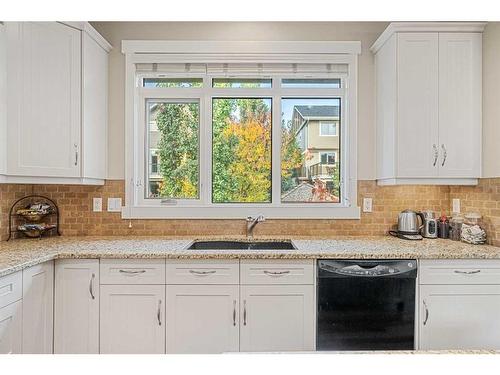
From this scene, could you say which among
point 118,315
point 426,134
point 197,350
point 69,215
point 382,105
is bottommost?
point 197,350

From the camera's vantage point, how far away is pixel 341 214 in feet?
9.09

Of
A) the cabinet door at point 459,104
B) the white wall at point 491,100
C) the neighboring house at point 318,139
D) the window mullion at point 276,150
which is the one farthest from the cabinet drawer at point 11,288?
the white wall at point 491,100

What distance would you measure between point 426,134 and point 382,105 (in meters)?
0.42

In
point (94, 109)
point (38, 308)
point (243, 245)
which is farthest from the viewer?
point (243, 245)

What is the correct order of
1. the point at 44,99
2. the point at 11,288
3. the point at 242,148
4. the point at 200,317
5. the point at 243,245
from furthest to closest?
the point at 242,148 → the point at 243,245 → the point at 44,99 → the point at 200,317 → the point at 11,288

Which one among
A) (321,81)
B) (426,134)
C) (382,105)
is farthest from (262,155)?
(426,134)

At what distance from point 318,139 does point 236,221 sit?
1.00 meters

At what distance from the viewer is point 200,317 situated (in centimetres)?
209

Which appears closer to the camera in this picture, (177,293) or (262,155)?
(177,293)

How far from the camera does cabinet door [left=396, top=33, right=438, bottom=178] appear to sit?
Result: 94.5 inches

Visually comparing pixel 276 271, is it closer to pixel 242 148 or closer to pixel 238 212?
pixel 238 212

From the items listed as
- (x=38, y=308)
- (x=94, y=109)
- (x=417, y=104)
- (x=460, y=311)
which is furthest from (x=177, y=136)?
(x=460, y=311)
